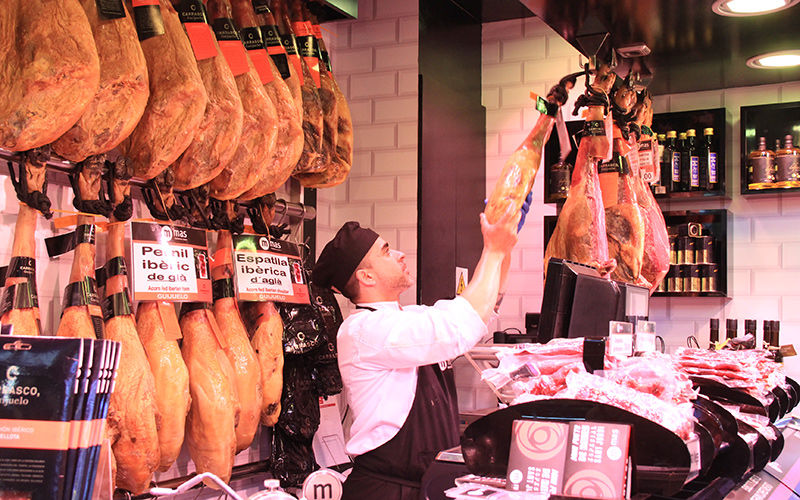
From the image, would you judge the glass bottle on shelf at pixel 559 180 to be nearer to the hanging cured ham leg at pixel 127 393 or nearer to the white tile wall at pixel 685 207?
the white tile wall at pixel 685 207

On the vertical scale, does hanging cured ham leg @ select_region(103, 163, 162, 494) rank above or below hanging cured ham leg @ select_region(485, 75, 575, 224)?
below

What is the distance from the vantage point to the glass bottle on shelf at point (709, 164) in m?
5.14

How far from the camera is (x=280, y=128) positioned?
3.16 m

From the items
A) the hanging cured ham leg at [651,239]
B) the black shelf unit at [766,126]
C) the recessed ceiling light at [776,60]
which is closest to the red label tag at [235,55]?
the hanging cured ham leg at [651,239]

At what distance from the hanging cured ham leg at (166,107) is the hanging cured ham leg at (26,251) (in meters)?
0.35

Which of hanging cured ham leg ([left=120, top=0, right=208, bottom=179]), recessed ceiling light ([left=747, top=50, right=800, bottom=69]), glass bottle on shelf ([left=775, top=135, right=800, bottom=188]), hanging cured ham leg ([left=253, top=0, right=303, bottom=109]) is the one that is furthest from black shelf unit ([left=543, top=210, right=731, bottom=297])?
hanging cured ham leg ([left=120, top=0, right=208, bottom=179])

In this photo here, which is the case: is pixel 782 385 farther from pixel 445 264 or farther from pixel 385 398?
pixel 445 264

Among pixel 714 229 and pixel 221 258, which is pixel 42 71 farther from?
pixel 714 229

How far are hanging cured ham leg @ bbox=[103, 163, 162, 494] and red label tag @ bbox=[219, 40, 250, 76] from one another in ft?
2.00

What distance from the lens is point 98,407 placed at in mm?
1074

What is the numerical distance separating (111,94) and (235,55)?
723 mm

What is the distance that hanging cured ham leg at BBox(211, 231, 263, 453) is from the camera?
302 centimetres

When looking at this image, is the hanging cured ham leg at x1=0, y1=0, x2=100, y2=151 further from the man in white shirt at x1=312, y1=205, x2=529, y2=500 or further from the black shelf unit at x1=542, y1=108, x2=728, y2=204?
the black shelf unit at x1=542, y1=108, x2=728, y2=204

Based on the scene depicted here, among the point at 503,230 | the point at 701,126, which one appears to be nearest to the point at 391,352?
the point at 503,230
